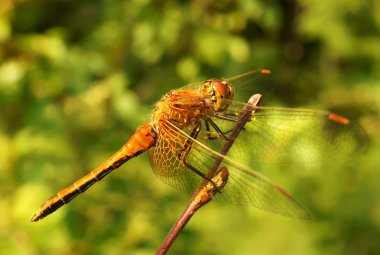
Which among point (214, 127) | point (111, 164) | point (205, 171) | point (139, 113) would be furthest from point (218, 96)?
point (139, 113)

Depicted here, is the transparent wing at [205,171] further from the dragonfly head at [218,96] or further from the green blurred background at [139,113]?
the green blurred background at [139,113]

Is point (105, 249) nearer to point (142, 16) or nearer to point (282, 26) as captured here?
point (142, 16)

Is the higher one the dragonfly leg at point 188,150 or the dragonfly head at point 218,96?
the dragonfly head at point 218,96

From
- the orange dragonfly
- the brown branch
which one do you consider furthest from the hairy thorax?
the brown branch

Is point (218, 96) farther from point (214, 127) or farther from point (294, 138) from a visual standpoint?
point (294, 138)

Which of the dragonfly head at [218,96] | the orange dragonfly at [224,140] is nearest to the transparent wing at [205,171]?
the orange dragonfly at [224,140]

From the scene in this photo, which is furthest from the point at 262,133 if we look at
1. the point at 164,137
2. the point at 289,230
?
the point at 289,230
